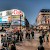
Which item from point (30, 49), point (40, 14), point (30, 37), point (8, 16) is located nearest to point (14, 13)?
point (8, 16)

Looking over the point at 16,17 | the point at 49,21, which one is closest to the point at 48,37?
the point at 49,21

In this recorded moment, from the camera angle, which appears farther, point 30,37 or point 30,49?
point 30,37

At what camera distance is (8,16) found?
238 feet

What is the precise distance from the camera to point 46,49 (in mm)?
10641

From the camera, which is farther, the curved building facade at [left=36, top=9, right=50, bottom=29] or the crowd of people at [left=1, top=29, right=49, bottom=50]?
the curved building facade at [left=36, top=9, right=50, bottom=29]

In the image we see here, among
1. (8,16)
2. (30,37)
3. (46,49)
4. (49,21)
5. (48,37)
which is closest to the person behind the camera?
(46,49)

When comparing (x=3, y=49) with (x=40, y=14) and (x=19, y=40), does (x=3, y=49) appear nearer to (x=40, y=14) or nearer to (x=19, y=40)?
(x=19, y=40)

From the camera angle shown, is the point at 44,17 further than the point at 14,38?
Yes

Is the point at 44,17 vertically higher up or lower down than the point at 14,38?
higher up

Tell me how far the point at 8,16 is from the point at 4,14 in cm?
338

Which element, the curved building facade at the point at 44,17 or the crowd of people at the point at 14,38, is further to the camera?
the curved building facade at the point at 44,17

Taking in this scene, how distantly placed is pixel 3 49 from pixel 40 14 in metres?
54.8

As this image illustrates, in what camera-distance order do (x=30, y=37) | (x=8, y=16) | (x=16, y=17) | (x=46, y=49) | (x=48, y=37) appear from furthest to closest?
(x=8, y=16)
(x=16, y=17)
(x=30, y=37)
(x=48, y=37)
(x=46, y=49)

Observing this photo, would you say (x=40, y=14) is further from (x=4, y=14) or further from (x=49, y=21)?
(x=4, y=14)
